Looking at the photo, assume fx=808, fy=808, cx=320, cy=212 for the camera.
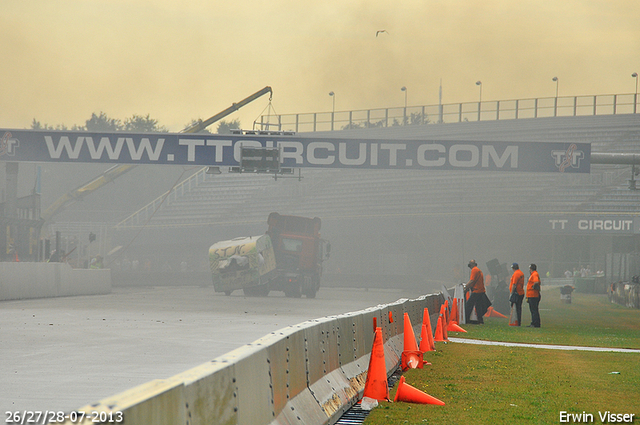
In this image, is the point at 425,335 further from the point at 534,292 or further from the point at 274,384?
the point at 534,292

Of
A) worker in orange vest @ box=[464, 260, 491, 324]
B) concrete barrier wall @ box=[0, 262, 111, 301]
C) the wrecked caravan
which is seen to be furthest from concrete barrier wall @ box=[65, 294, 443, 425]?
the wrecked caravan

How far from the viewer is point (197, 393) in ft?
13.0

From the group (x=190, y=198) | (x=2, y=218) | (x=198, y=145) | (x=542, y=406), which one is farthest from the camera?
(x=190, y=198)

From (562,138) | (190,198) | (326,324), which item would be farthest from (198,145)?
(190,198)

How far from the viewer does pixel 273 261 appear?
35062mm

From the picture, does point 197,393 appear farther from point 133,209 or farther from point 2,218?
point 133,209

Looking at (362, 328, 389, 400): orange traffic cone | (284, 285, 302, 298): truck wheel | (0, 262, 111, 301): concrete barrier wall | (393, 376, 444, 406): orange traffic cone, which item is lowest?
(284, 285, 302, 298): truck wheel

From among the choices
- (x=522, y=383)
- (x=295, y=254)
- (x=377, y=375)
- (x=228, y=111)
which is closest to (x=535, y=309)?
(x=522, y=383)

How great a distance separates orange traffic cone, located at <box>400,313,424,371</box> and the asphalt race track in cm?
264

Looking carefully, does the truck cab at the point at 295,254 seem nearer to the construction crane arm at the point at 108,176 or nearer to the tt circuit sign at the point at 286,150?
the tt circuit sign at the point at 286,150

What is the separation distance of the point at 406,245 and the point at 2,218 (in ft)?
102

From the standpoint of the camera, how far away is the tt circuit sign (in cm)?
3105

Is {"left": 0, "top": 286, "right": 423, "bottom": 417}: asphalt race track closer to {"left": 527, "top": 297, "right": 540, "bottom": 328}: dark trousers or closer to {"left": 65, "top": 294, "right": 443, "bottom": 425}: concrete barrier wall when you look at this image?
{"left": 65, "top": 294, "right": 443, "bottom": 425}: concrete barrier wall

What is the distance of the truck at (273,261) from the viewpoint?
112 ft
